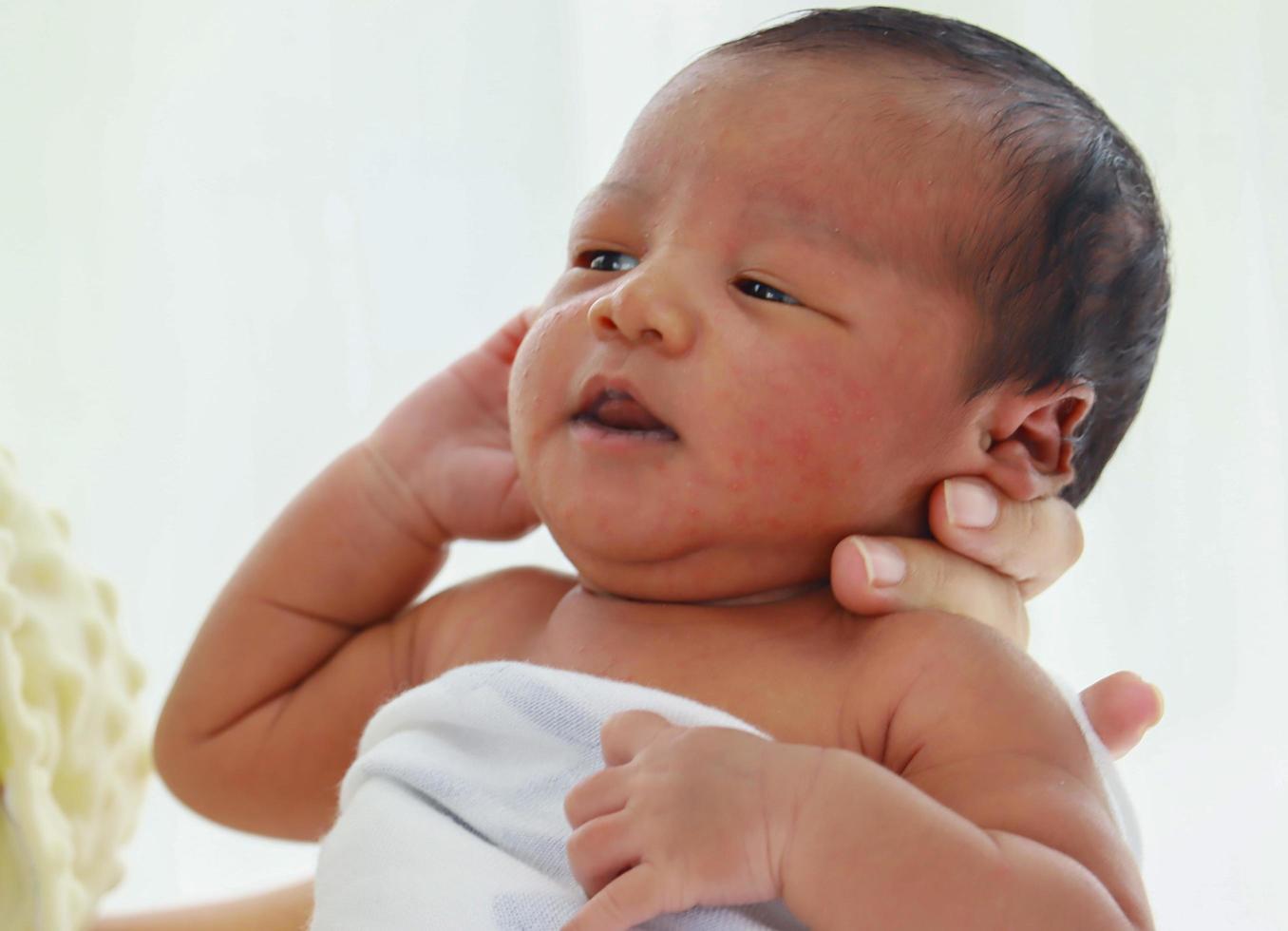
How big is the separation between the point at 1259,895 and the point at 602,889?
40.2 inches

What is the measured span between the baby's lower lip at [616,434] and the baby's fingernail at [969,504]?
22 cm

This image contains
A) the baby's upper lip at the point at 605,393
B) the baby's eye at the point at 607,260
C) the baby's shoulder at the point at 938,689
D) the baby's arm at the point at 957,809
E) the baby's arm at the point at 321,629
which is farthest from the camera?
the baby's arm at the point at 321,629

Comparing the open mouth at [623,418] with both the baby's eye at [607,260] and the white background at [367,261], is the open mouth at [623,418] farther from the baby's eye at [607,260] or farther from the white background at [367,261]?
the white background at [367,261]

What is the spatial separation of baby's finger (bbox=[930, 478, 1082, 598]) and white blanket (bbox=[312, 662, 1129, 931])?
18 centimetres

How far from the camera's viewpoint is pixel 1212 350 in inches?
71.4

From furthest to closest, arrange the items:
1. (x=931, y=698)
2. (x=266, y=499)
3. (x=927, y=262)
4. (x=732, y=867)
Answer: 1. (x=266, y=499)
2. (x=927, y=262)
3. (x=931, y=698)
4. (x=732, y=867)

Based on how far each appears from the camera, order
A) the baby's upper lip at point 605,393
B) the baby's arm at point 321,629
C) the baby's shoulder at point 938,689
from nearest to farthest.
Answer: the baby's shoulder at point 938,689, the baby's upper lip at point 605,393, the baby's arm at point 321,629

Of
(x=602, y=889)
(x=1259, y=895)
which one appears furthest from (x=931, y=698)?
(x=1259, y=895)

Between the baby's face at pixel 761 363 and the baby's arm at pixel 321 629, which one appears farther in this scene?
the baby's arm at pixel 321 629

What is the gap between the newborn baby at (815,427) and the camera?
82 centimetres

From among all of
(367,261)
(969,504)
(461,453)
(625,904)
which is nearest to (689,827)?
(625,904)

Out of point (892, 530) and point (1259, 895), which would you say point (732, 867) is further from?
point (1259, 895)

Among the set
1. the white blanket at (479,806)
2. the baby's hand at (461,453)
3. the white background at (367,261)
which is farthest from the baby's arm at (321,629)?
the white background at (367,261)

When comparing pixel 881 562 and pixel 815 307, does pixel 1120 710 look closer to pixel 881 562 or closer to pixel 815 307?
pixel 881 562
